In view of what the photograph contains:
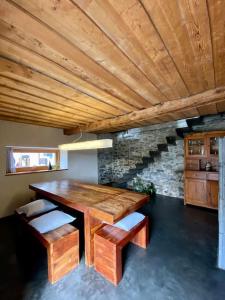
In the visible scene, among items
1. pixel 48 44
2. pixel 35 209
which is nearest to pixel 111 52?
pixel 48 44

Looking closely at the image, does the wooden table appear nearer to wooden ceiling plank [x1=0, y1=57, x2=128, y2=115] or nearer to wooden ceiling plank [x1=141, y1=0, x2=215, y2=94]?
wooden ceiling plank [x1=0, y1=57, x2=128, y2=115]

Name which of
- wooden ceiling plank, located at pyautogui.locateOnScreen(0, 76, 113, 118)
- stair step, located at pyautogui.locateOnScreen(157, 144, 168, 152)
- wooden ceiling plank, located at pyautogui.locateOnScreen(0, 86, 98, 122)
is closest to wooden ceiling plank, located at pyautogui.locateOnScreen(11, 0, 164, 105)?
wooden ceiling plank, located at pyautogui.locateOnScreen(0, 76, 113, 118)

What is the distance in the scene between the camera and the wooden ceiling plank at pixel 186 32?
3.33 ft

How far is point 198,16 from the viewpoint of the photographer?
1.08 meters

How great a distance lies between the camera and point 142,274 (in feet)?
6.10

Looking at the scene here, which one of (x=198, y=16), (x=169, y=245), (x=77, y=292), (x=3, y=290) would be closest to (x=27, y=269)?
(x=3, y=290)

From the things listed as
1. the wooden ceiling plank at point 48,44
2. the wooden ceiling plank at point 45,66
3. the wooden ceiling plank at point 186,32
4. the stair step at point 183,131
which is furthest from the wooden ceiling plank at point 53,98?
the stair step at point 183,131

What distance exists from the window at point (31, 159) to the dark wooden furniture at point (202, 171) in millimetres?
3989

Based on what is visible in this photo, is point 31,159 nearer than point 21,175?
No

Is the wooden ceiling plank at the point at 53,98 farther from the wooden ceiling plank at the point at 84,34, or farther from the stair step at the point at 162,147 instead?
the stair step at the point at 162,147

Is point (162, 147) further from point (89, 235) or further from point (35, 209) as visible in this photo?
point (35, 209)

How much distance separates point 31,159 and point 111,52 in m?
3.99

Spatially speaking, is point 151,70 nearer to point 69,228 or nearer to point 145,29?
point 145,29

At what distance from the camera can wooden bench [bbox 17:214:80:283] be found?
1747 mm
